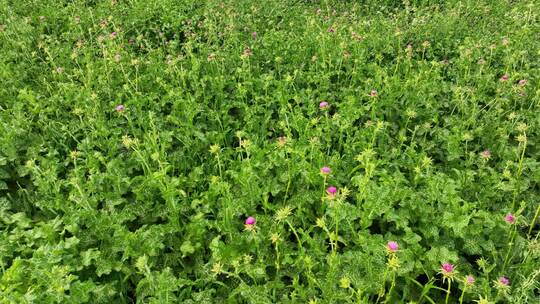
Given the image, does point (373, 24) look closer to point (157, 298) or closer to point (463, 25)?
point (463, 25)

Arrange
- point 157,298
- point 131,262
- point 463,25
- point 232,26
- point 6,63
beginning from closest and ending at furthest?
point 157,298, point 131,262, point 6,63, point 232,26, point 463,25

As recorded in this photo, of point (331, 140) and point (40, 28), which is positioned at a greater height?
point (40, 28)

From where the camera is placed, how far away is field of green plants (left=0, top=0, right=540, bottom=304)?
200cm

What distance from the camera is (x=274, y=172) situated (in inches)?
106

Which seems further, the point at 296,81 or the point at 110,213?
the point at 296,81

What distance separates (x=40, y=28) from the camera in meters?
4.71

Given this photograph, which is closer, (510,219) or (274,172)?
(510,219)

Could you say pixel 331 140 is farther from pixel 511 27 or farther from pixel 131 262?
pixel 511 27

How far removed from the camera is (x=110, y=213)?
242 cm

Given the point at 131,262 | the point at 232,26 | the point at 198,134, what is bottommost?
the point at 131,262

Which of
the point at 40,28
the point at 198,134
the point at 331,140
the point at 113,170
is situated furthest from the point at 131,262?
the point at 40,28

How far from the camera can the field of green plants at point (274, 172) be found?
2004mm

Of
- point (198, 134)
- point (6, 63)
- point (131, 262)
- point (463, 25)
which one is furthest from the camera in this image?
point (463, 25)

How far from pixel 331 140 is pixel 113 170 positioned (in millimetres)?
1328
